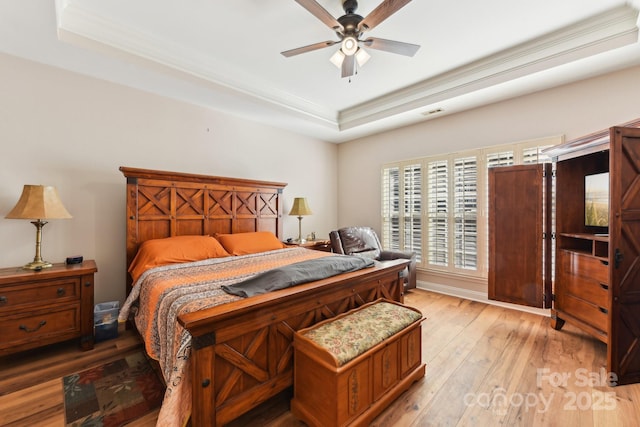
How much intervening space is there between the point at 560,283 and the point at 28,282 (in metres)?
4.95

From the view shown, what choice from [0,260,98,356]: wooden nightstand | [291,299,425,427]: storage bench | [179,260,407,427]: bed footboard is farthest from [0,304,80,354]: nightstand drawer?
[291,299,425,427]: storage bench

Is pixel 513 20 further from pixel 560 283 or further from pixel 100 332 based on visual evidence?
pixel 100 332

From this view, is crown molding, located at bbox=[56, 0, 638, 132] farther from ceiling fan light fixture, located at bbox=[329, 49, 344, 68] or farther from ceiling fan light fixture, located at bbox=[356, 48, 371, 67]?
ceiling fan light fixture, located at bbox=[356, 48, 371, 67]

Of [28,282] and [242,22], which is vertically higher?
[242,22]

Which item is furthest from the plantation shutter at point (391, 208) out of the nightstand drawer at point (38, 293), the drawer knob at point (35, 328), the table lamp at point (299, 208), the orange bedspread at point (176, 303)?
the drawer knob at point (35, 328)

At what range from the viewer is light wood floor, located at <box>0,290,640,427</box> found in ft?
5.47

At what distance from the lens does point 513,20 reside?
2.40 meters

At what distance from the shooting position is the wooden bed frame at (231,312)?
138 cm

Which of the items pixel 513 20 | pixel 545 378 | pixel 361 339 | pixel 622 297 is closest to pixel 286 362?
pixel 361 339

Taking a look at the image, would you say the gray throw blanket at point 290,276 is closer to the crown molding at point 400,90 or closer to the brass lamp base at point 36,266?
the brass lamp base at point 36,266

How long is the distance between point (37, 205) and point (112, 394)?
1.72m

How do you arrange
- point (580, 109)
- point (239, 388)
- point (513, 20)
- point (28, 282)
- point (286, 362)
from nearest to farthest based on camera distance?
1. point (239, 388)
2. point (286, 362)
3. point (28, 282)
4. point (513, 20)
5. point (580, 109)

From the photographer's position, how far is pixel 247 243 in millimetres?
3410

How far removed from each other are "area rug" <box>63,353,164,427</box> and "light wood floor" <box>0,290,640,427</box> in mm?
82
